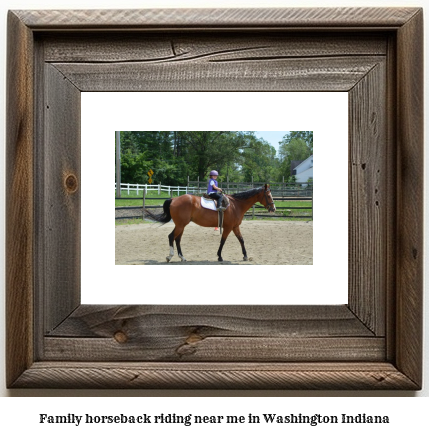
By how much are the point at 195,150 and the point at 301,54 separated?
10.2 inches

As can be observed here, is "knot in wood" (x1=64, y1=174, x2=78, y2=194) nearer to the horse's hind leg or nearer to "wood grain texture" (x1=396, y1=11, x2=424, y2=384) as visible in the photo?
the horse's hind leg

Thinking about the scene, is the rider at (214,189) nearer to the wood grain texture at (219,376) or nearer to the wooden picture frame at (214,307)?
→ the wooden picture frame at (214,307)

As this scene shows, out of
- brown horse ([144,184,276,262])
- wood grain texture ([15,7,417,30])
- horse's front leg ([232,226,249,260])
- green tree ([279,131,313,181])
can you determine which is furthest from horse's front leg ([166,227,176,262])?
wood grain texture ([15,7,417,30])

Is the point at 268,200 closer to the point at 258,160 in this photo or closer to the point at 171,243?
the point at 258,160

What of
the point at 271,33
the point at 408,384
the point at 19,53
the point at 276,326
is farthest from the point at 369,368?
the point at 19,53

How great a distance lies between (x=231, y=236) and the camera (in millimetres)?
798

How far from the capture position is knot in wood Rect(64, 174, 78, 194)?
0.79 metres

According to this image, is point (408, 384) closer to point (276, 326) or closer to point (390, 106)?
point (276, 326)

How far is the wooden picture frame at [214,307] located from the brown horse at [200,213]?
5.1 inches

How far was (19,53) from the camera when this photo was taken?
768mm

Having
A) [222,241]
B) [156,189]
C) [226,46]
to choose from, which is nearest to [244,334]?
[222,241]

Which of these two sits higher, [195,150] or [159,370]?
[195,150]

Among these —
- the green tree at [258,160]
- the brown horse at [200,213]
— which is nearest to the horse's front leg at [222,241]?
the brown horse at [200,213]

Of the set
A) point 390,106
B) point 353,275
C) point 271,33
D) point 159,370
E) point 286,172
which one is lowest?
point 159,370
